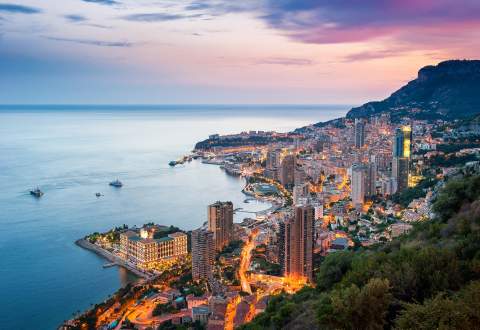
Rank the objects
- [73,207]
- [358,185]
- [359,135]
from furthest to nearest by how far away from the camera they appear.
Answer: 1. [359,135]
2. [358,185]
3. [73,207]

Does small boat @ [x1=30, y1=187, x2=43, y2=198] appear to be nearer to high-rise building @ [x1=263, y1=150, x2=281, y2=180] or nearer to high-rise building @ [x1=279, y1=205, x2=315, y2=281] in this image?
high-rise building @ [x1=263, y1=150, x2=281, y2=180]

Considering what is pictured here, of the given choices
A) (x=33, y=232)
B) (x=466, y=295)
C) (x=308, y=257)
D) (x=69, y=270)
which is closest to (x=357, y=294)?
(x=466, y=295)

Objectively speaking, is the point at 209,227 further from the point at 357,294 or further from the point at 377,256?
the point at 357,294

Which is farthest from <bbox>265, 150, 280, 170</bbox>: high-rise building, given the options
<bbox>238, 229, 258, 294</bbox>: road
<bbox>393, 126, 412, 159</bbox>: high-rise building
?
<bbox>238, 229, 258, 294</bbox>: road

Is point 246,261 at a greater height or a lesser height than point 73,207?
lesser

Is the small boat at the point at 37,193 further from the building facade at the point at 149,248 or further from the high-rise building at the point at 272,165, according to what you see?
the high-rise building at the point at 272,165

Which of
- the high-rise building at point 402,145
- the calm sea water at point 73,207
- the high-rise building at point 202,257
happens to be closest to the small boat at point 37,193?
the calm sea water at point 73,207

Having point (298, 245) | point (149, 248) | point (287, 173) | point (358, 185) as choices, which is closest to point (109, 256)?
point (149, 248)

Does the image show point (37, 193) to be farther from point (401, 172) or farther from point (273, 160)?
point (401, 172)
